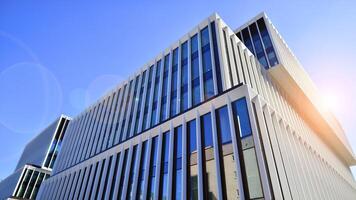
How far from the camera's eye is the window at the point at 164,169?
1798 centimetres

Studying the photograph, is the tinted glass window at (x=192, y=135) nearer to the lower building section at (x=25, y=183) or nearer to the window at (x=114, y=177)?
the window at (x=114, y=177)

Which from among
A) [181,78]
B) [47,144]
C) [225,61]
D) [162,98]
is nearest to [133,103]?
[162,98]

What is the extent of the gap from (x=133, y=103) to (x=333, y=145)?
4916 centimetres

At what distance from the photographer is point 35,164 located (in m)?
62.2

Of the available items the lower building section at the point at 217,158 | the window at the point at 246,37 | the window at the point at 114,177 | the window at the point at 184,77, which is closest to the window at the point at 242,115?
the lower building section at the point at 217,158

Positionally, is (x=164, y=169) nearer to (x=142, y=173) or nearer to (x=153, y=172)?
(x=153, y=172)

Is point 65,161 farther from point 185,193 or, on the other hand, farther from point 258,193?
point 258,193

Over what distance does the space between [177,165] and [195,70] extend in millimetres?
10684

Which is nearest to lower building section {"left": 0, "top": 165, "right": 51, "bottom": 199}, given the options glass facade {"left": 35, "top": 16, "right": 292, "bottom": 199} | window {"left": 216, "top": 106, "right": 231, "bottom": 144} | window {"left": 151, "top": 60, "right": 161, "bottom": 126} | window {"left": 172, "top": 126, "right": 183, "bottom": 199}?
glass facade {"left": 35, "top": 16, "right": 292, "bottom": 199}

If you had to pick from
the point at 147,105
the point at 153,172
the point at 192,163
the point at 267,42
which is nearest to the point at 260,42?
the point at 267,42

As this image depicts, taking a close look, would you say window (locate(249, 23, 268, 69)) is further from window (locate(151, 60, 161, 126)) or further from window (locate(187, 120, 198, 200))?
window (locate(187, 120, 198, 200))

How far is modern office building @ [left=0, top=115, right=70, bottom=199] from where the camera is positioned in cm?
5244

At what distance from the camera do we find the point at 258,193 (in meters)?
12.7

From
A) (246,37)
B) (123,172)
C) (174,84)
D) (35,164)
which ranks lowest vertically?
(123,172)
